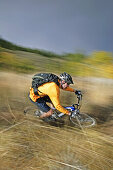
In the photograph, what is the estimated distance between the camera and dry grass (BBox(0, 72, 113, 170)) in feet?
11.2

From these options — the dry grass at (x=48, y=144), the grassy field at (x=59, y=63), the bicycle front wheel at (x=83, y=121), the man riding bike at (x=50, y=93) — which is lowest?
the dry grass at (x=48, y=144)

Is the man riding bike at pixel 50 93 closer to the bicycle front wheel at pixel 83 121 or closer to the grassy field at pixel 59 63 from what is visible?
the bicycle front wheel at pixel 83 121

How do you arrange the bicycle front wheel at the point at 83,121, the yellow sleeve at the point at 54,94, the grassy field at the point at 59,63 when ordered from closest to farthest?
the yellow sleeve at the point at 54,94 < the bicycle front wheel at the point at 83,121 < the grassy field at the point at 59,63

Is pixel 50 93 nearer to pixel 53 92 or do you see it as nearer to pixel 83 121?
pixel 53 92

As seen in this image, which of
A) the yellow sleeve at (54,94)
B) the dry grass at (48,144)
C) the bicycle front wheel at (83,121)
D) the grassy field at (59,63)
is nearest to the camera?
the dry grass at (48,144)

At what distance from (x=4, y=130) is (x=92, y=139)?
2173mm

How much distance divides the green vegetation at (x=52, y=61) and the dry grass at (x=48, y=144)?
4.07 meters

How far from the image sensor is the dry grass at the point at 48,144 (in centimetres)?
342

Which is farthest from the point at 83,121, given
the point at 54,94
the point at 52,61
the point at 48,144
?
the point at 52,61

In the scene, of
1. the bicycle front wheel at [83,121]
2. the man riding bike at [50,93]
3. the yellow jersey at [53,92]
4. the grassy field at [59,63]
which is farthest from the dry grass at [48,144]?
the grassy field at [59,63]

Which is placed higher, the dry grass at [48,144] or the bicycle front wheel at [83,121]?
the bicycle front wheel at [83,121]

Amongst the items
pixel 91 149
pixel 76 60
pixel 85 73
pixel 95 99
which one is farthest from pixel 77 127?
pixel 76 60

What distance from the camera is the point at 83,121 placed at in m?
5.19

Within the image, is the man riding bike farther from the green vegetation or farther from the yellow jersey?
the green vegetation
